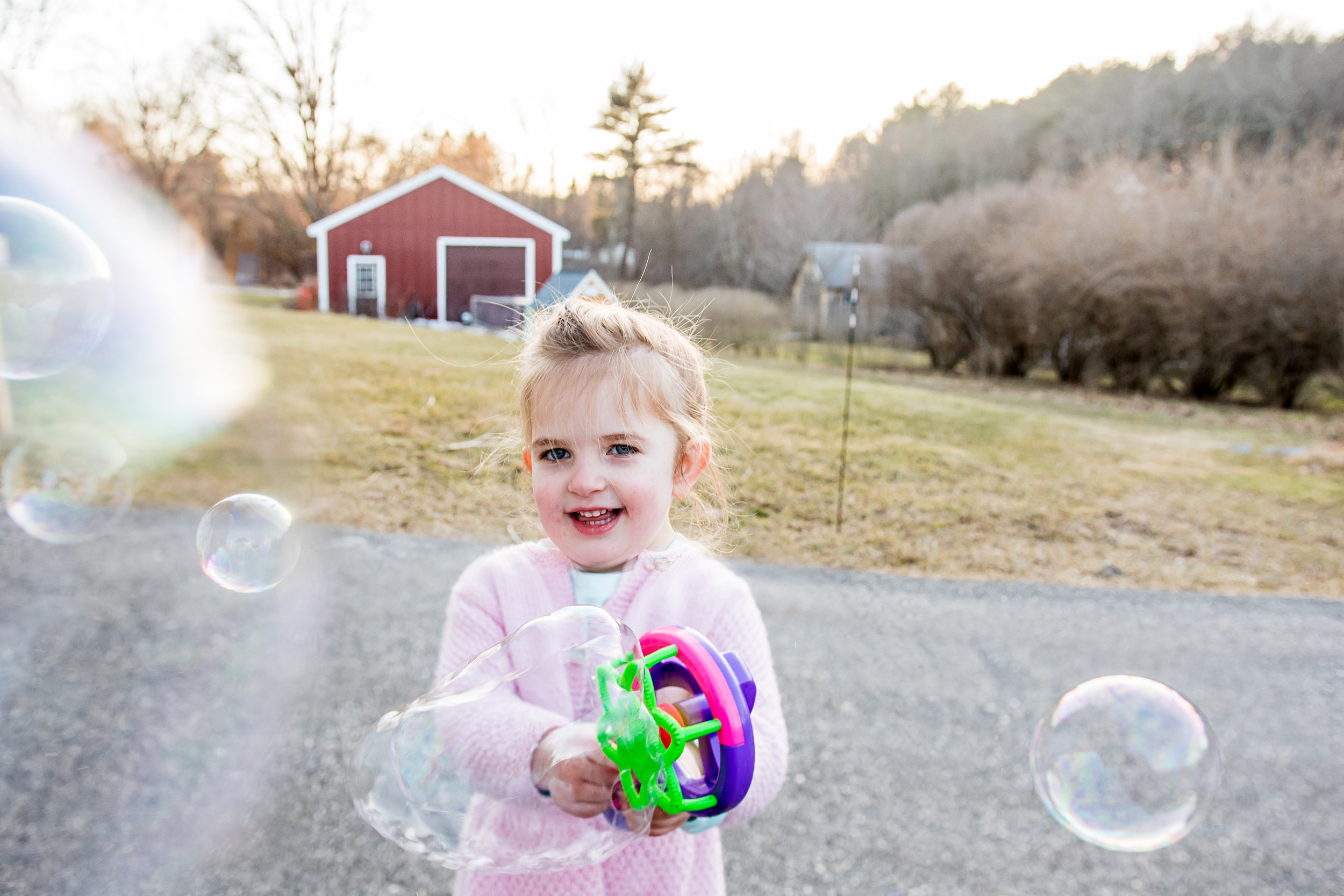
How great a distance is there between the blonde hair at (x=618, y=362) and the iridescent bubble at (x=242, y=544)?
3.79 ft

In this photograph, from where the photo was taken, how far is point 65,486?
4184 mm

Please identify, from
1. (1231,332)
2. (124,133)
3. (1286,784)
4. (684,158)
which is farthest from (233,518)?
(1231,332)

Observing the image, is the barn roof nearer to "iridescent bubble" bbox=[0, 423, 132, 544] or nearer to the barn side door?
the barn side door

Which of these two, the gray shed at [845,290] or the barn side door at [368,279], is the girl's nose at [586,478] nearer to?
the barn side door at [368,279]

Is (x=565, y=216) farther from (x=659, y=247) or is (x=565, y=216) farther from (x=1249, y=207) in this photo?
(x=1249, y=207)

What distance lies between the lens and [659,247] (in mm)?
3902

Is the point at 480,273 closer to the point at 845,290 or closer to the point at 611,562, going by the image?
the point at 611,562

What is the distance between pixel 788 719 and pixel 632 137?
2.63 metres

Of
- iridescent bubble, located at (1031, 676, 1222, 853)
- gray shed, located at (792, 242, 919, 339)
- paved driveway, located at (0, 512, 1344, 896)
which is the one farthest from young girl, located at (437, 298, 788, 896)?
gray shed, located at (792, 242, 919, 339)

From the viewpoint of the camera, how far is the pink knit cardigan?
3.81 ft

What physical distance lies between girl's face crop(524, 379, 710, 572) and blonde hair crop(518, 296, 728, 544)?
21 millimetres

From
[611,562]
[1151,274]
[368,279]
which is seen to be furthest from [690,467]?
[1151,274]

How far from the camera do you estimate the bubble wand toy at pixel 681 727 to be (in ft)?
2.72

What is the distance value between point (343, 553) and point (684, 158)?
9.18 ft
